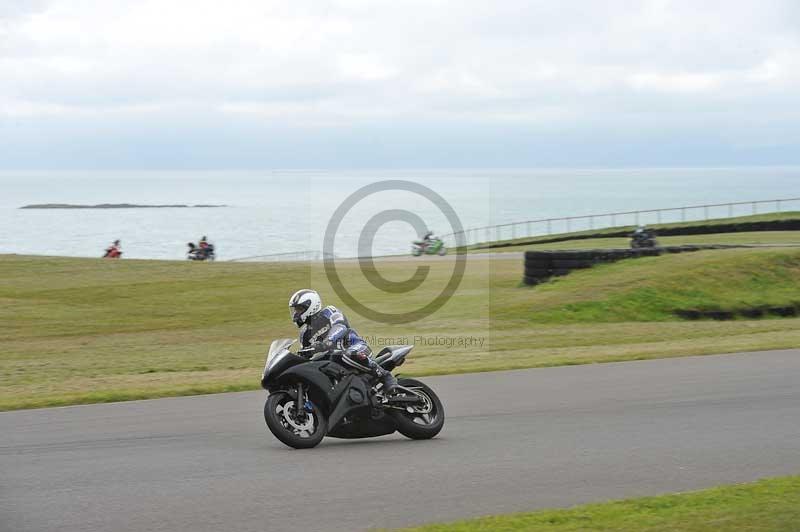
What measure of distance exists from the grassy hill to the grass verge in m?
8.46

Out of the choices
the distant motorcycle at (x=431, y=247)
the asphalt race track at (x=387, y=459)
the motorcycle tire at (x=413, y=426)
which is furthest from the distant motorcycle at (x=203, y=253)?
the motorcycle tire at (x=413, y=426)

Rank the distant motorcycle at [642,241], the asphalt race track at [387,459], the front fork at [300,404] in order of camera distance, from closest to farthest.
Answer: the asphalt race track at [387,459]
the front fork at [300,404]
the distant motorcycle at [642,241]

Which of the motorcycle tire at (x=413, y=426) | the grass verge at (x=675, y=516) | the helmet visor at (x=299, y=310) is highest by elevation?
the helmet visor at (x=299, y=310)

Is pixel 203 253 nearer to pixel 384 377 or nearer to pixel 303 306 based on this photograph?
pixel 384 377

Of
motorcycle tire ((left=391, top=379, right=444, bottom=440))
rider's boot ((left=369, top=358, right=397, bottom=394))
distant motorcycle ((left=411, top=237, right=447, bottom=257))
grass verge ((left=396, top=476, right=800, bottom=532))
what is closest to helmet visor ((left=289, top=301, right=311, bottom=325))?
rider's boot ((left=369, top=358, right=397, bottom=394))

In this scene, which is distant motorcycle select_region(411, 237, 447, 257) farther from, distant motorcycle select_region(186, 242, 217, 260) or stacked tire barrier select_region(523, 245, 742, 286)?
stacked tire barrier select_region(523, 245, 742, 286)

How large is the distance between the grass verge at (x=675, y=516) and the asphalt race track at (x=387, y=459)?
364 mm

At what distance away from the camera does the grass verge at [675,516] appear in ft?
22.0

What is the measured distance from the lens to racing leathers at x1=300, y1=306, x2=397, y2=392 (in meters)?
10.0

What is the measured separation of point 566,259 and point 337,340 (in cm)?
2047

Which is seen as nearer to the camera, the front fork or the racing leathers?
the front fork

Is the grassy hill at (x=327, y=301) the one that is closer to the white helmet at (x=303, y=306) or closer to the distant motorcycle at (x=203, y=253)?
the white helmet at (x=303, y=306)

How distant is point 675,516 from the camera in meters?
7.01

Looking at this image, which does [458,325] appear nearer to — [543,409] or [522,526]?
[543,409]
